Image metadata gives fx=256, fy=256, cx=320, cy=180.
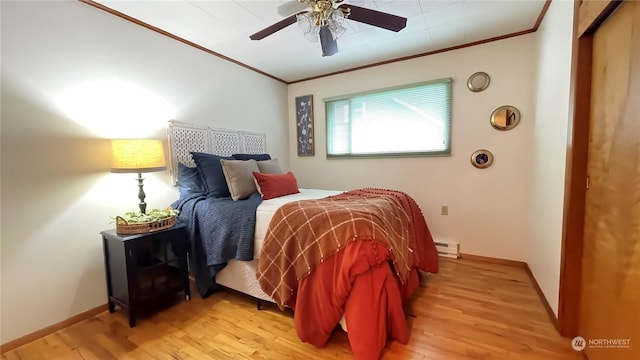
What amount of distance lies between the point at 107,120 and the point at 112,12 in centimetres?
87

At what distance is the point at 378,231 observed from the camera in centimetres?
149

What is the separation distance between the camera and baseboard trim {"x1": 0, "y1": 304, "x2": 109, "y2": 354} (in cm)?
160

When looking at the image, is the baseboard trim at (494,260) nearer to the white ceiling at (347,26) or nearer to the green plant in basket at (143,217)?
Answer: the white ceiling at (347,26)

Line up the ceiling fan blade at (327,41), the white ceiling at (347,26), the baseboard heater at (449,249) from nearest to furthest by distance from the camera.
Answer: the ceiling fan blade at (327,41)
the white ceiling at (347,26)
the baseboard heater at (449,249)

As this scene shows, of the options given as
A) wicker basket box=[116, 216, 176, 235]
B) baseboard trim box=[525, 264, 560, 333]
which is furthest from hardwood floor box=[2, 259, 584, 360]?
wicker basket box=[116, 216, 176, 235]

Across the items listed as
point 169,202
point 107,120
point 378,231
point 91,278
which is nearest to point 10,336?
point 91,278

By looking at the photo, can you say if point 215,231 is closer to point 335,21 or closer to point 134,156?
point 134,156

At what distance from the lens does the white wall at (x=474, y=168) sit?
8.61 ft

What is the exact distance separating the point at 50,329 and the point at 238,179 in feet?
5.31

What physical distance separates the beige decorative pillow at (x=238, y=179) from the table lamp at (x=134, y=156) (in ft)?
1.83

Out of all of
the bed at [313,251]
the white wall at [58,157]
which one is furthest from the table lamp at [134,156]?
the bed at [313,251]

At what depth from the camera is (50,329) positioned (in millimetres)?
1751

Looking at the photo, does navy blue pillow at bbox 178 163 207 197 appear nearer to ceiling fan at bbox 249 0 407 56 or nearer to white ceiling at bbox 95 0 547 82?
white ceiling at bbox 95 0 547 82

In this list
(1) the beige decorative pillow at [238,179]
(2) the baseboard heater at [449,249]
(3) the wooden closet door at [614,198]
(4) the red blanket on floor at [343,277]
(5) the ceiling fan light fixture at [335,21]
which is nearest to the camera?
(3) the wooden closet door at [614,198]
